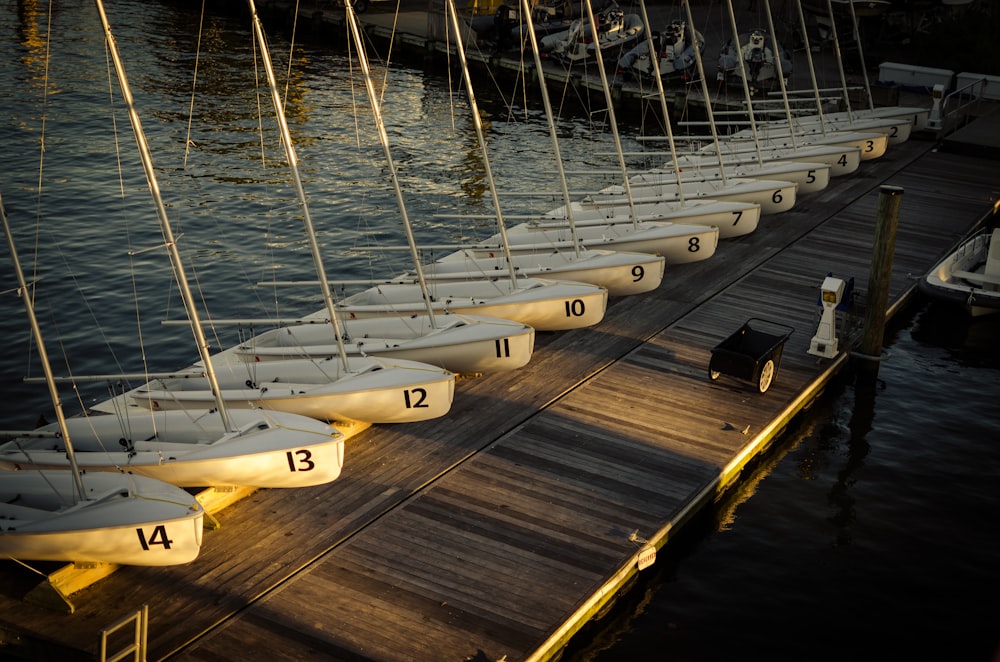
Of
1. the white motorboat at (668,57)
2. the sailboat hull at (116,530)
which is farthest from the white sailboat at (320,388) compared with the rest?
the white motorboat at (668,57)

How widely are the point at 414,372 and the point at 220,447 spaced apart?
3529mm

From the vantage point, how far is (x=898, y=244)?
27.4 metres

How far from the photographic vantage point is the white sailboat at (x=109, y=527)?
13.0 m

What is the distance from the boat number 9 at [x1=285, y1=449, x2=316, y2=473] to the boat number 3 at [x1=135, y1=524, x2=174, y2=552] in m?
2.12

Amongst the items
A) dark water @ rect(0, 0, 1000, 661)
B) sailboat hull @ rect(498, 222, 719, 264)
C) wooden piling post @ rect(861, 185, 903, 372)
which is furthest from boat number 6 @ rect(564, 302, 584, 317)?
wooden piling post @ rect(861, 185, 903, 372)

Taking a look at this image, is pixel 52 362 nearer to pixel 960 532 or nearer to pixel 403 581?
pixel 403 581

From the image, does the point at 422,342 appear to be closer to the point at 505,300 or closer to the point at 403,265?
the point at 505,300

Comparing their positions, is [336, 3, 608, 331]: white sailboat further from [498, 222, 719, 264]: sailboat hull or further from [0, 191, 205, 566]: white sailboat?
[0, 191, 205, 566]: white sailboat

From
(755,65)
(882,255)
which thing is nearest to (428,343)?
(882,255)

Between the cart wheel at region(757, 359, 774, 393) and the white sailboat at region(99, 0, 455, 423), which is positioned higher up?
the white sailboat at region(99, 0, 455, 423)

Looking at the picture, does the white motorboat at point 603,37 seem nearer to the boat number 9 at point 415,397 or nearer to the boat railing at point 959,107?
the boat railing at point 959,107

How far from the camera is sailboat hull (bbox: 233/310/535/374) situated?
18703mm

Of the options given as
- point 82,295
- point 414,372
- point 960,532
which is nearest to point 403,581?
point 414,372

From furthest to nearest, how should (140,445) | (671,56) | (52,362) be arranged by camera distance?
1. (671,56)
2. (52,362)
3. (140,445)
